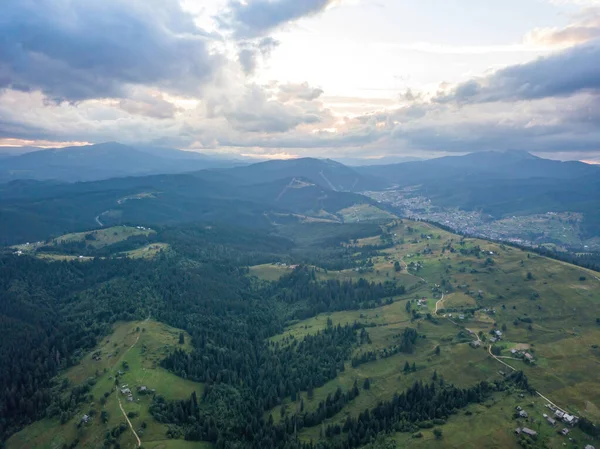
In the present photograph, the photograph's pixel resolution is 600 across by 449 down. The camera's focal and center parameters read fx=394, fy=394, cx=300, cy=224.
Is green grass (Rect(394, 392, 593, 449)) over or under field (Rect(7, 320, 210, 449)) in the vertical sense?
under

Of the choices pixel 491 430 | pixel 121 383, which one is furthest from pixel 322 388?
pixel 121 383

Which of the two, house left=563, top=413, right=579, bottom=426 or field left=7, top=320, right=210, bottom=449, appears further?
house left=563, top=413, right=579, bottom=426

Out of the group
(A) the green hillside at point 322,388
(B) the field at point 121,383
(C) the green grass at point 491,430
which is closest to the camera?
(C) the green grass at point 491,430

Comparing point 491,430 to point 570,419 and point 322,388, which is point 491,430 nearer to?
point 570,419

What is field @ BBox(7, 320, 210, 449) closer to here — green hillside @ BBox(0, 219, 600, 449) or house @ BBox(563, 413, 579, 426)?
green hillside @ BBox(0, 219, 600, 449)

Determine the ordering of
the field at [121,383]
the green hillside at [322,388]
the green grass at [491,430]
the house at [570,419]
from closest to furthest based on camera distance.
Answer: the green grass at [491,430], the field at [121,383], the house at [570,419], the green hillside at [322,388]

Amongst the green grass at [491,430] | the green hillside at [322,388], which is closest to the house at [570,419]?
the green hillside at [322,388]

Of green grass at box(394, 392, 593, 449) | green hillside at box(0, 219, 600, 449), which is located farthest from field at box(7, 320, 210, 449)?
green grass at box(394, 392, 593, 449)

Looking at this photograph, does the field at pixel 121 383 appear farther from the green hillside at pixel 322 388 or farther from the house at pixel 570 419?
the house at pixel 570 419
